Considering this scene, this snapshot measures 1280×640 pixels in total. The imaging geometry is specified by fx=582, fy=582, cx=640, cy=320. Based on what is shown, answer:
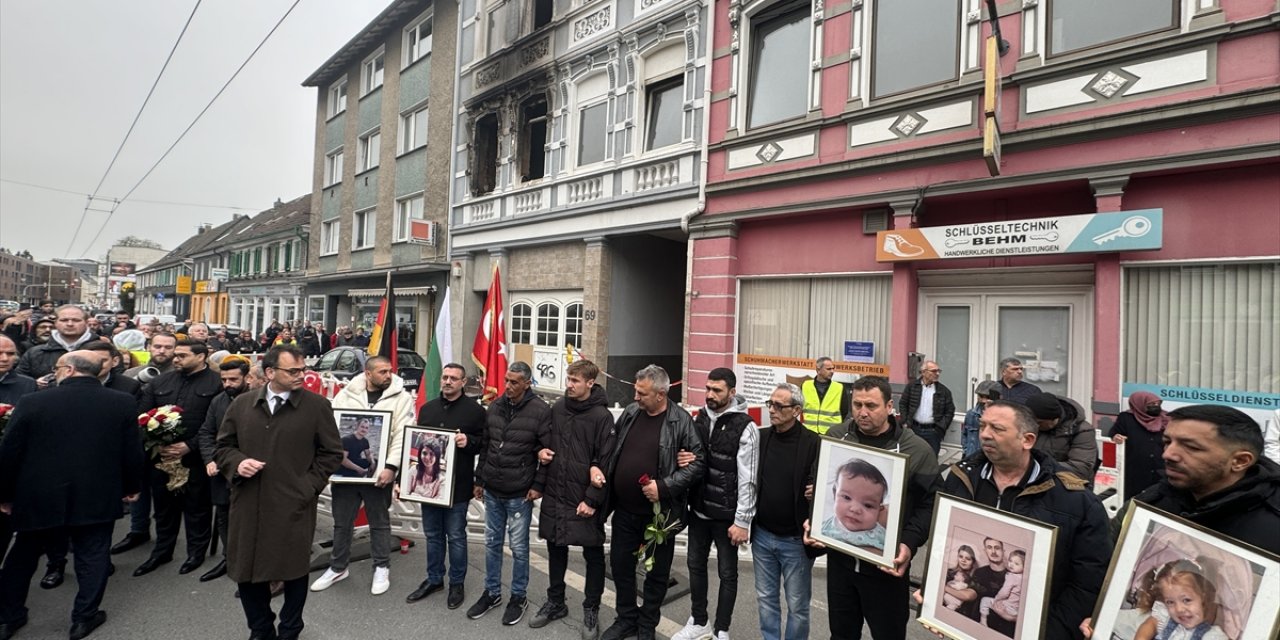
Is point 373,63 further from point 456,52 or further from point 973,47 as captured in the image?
point 973,47

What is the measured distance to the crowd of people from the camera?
2557 millimetres

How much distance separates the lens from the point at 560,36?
1332 cm

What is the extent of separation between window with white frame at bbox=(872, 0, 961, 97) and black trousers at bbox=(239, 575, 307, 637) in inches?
342

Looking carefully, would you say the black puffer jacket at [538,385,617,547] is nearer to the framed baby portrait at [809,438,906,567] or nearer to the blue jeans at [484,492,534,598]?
the blue jeans at [484,492,534,598]

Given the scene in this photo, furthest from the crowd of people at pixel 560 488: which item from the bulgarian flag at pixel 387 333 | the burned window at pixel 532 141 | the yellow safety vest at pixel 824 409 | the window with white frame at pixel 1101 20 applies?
Answer: the burned window at pixel 532 141

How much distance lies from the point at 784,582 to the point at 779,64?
8482mm

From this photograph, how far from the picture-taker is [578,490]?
4.16m

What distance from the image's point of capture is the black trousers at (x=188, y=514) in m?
5.09

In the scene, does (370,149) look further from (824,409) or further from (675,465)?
(675,465)

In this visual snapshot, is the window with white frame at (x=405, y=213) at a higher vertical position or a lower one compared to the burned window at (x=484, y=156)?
lower

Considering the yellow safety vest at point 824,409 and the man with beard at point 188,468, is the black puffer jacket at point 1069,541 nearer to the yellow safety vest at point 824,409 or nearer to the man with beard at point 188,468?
the yellow safety vest at point 824,409

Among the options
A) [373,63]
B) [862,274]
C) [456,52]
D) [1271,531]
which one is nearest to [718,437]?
[1271,531]

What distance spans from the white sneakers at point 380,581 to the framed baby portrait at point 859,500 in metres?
3.45

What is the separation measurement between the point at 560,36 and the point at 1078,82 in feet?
33.7
